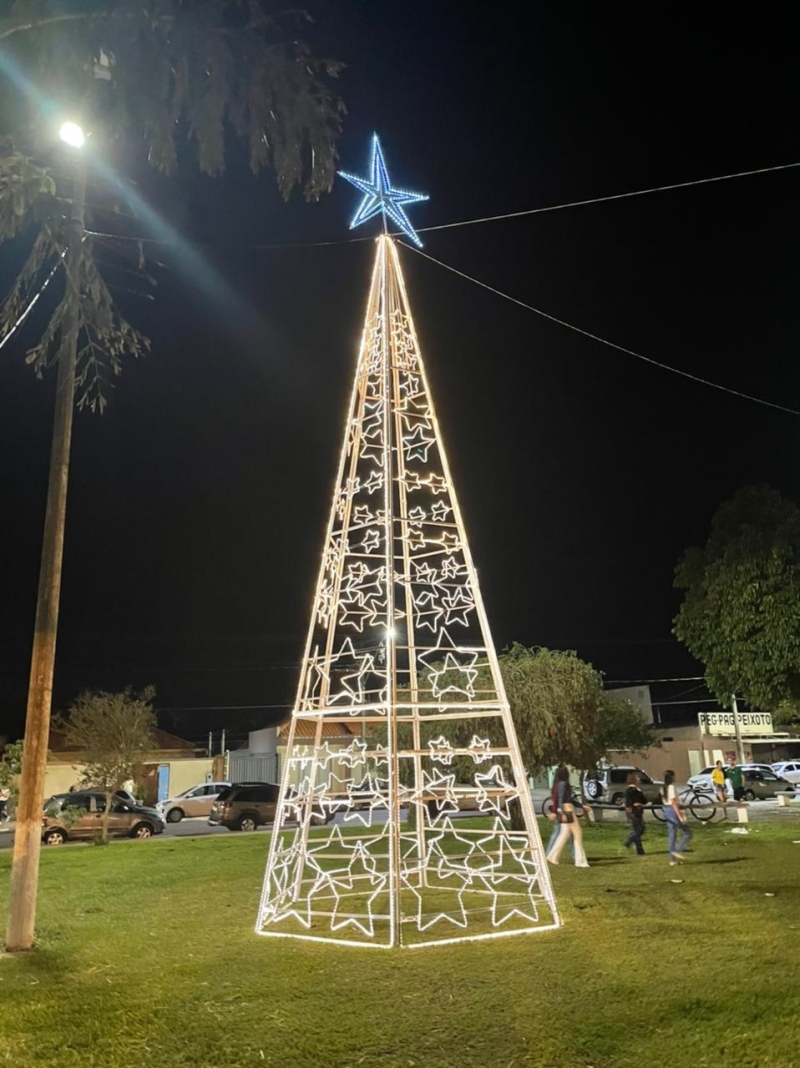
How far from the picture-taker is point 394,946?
261 inches

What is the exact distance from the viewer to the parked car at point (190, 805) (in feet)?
94.0

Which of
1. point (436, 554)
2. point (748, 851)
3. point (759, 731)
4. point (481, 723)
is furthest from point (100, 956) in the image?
point (759, 731)

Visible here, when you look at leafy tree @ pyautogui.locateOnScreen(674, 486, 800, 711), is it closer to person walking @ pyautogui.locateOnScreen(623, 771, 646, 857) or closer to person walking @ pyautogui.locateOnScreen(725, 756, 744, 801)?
person walking @ pyautogui.locateOnScreen(623, 771, 646, 857)

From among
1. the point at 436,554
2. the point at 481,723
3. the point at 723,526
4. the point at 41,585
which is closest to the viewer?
the point at 41,585

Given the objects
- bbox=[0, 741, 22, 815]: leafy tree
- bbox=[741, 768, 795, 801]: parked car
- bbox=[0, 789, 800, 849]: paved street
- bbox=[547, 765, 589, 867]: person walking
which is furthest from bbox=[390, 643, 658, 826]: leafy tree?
bbox=[741, 768, 795, 801]: parked car

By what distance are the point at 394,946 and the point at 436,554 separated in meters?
3.58

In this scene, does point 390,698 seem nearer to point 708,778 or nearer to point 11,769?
point 11,769

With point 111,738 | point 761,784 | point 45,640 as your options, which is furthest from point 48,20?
point 761,784

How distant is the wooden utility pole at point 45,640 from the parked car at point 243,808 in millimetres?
16650

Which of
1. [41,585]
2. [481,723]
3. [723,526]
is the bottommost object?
[481,723]

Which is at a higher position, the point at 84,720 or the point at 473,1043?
the point at 84,720

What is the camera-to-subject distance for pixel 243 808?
23797mm

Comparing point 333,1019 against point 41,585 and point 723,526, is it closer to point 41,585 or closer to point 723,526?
point 41,585

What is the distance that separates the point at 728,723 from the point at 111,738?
30948 millimetres
